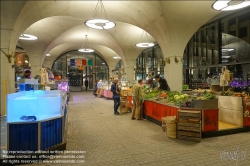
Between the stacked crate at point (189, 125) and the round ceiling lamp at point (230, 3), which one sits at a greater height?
the round ceiling lamp at point (230, 3)

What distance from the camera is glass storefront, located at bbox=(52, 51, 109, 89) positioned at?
86.5ft

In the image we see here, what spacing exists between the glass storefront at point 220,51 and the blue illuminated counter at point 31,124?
789 cm

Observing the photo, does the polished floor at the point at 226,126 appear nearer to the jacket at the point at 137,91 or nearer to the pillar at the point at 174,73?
the jacket at the point at 137,91

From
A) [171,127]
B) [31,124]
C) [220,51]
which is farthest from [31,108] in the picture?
[220,51]

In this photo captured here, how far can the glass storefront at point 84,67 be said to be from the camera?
2638cm

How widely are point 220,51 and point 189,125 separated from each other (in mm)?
8440

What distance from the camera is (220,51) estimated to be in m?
11.1

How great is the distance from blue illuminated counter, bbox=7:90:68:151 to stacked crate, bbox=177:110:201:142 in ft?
10.4

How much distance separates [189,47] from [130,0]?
732 cm

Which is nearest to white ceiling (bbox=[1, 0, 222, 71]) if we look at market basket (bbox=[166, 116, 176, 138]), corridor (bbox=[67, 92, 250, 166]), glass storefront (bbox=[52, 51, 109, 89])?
corridor (bbox=[67, 92, 250, 166])

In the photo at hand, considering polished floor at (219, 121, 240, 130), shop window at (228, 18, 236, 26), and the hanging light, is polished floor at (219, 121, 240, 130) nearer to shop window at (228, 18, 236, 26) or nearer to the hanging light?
the hanging light

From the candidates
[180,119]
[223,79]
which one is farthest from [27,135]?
[223,79]

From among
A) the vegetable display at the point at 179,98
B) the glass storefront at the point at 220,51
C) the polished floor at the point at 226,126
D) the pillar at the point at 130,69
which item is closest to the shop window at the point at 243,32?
the glass storefront at the point at 220,51

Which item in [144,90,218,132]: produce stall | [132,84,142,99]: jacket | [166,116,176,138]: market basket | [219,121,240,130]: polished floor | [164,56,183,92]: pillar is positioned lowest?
[219,121,240,130]: polished floor
